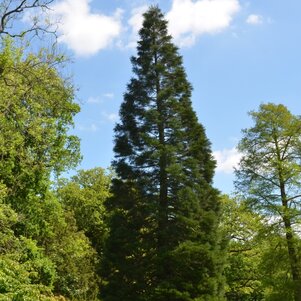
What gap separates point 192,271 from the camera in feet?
67.3

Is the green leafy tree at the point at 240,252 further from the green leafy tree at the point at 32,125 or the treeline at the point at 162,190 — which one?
the green leafy tree at the point at 32,125

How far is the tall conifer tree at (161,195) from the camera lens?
20453 millimetres

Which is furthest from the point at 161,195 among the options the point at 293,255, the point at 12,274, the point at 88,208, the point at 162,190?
the point at 88,208

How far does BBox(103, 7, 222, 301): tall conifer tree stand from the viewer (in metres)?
20.5

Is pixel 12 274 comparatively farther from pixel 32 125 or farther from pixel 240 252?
pixel 240 252

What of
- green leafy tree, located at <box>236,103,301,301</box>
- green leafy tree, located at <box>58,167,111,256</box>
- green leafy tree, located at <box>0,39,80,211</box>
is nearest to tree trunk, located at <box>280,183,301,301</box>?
green leafy tree, located at <box>236,103,301,301</box>

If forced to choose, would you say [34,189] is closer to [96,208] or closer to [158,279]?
[158,279]

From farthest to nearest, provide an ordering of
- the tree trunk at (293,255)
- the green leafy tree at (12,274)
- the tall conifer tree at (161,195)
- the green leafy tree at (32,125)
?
the tall conifer tree at (161,195)
the tree trunk at (293,255)
the green leafy tree at (32,125)
the green leafy tree at (12,274)

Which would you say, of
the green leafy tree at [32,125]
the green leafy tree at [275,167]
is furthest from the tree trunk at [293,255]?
the green leafy tree at [32,125]

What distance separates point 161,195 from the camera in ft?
72.8

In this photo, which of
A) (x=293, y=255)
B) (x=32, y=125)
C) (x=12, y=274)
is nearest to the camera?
(x=12, y=274)

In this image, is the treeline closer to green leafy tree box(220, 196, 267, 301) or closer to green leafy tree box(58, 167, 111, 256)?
green leafy tree box(220, 196, 267, 301)

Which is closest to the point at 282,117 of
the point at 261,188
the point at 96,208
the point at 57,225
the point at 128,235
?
the point at 261,188

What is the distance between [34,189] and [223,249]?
1058 cm
